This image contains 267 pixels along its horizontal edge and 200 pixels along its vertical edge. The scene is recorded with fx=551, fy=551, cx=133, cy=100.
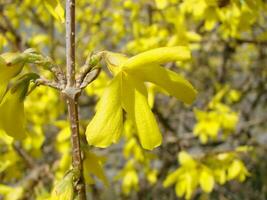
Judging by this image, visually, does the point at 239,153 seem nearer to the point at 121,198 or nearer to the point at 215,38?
the point at 215,38

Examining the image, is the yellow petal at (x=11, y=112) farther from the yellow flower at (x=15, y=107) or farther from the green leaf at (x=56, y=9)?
the green leaf at (x=56, y=9)

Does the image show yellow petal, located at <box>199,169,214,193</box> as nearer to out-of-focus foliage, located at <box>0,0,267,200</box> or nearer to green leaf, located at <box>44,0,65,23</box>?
out-of-focus foliage, located at <box>0,0,267,200</box>

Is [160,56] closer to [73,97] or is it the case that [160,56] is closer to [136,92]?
[136,92]

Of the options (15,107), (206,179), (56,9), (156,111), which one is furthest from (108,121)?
(156,111)

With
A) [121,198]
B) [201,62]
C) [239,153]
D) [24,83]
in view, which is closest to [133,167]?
[239,153]

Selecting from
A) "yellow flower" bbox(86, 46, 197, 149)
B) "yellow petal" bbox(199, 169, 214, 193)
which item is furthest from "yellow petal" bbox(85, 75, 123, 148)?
"yellow petal" bbox(199, 169, 214, 193)

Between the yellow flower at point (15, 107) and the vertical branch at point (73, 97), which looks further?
the yellow flower at point (15, 107)

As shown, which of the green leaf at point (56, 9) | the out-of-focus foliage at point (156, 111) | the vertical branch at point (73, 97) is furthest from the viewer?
the out-of-focus foliage at point (156, 111)

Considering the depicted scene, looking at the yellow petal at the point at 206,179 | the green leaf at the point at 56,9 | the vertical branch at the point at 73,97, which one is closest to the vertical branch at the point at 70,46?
Answer: the vertical branch at the point at 73,97
